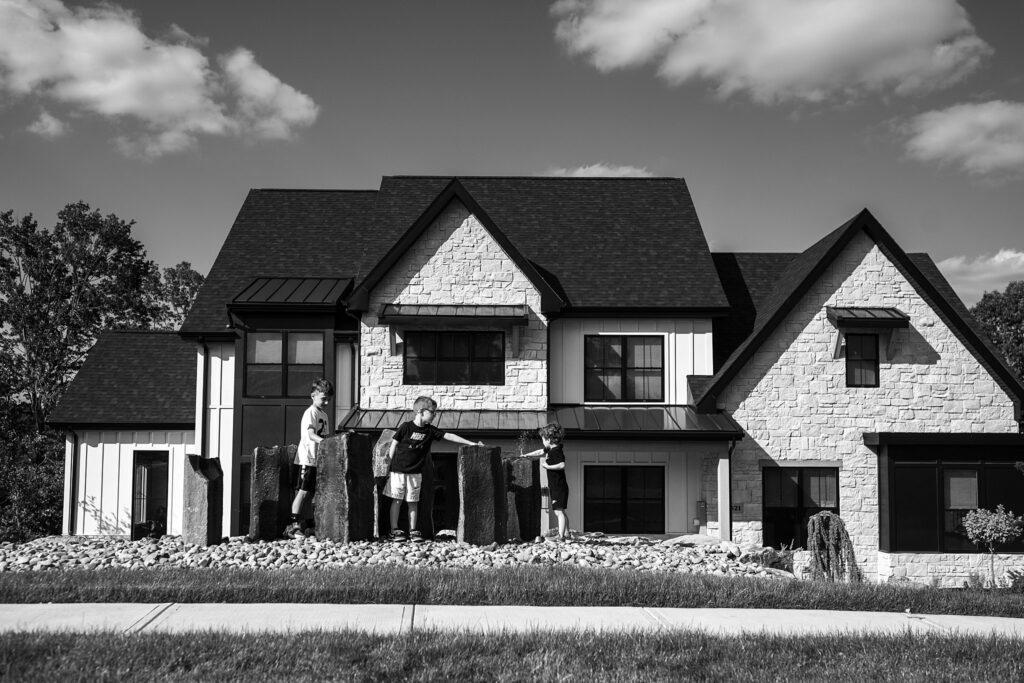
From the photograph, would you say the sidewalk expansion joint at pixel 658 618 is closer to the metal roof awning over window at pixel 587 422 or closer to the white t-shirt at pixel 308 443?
the white t-shirt at pixel 308 443

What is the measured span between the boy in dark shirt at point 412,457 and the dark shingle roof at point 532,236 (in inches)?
289

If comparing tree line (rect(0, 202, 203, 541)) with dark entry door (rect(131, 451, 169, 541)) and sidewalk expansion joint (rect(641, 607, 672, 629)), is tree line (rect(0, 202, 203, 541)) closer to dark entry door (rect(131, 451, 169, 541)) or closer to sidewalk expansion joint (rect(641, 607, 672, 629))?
dark entry door (rect(131, 451, 169, 541))

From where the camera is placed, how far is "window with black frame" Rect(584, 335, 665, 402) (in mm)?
20906

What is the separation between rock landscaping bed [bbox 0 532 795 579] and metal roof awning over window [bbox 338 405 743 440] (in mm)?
4248

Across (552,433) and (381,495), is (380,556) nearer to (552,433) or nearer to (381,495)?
(381,495)

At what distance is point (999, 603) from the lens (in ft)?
35.2

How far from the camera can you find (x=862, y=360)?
20.0m

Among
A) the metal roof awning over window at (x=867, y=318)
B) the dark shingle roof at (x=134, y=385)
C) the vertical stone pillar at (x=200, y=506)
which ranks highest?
the metal roof awning over window at (x=867, y=318)

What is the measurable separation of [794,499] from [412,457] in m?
9.53

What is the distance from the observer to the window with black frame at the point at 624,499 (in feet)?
65.8

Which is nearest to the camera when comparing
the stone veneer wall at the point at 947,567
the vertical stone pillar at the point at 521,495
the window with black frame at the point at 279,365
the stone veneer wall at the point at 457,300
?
the vertical stone pillar at the point at 521,495

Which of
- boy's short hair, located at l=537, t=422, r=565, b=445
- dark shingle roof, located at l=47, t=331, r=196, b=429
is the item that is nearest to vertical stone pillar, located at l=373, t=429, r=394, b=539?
boy's short hair, located at l=537, t=422, r=565, b=445

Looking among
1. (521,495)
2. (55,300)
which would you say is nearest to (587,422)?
(521,495)

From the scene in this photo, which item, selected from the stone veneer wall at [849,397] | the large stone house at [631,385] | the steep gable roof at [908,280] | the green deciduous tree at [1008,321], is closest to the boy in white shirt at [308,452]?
the large stone house at [631,385]
